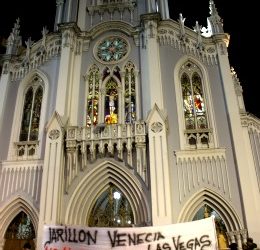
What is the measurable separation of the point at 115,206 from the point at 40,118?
4.85 m

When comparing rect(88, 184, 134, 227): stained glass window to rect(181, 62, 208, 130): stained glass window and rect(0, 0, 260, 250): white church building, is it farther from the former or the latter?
rect(181, 62, 208, 130): stained glass window

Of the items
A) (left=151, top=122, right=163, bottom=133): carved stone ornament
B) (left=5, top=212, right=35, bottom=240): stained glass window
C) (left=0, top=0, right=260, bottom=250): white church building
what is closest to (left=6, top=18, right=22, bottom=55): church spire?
(left=0, top=0, right=260, bottom=250): white church building

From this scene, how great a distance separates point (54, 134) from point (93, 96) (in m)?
2.79

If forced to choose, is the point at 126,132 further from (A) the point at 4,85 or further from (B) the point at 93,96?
(A) the point at 4,85

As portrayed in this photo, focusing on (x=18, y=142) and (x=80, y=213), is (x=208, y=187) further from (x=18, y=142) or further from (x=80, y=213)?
(x=18, y=142)

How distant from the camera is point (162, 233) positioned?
725 cm

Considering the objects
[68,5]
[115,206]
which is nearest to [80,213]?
[115,206]

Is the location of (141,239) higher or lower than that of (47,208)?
lower

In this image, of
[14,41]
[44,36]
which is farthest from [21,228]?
[14,41]

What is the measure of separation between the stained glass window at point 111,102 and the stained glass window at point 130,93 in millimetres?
467

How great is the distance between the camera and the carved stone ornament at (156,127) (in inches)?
496

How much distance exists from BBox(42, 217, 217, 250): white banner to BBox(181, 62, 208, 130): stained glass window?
272 inches

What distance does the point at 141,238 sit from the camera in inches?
287

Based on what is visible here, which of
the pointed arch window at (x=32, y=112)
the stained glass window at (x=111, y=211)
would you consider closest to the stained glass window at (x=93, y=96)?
the pointed arch window at (x=32, y=112)
